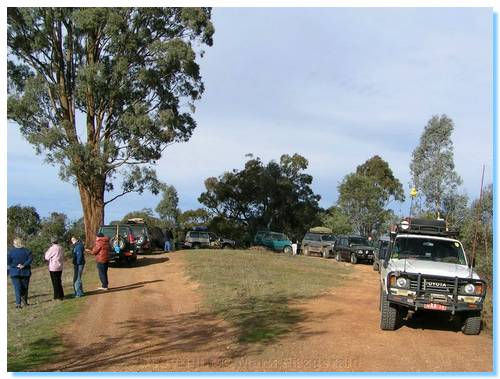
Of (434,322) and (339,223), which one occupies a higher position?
(339,223)

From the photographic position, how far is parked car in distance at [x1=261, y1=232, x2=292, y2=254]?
130 feet

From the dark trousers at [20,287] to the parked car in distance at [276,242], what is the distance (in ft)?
86.8

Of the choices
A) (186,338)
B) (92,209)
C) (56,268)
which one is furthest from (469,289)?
(92,209)

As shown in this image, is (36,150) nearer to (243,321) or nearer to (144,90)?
(144,90)

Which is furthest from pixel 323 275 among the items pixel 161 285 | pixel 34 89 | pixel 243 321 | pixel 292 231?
pixel 292 231

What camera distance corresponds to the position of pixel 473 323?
1010 cm

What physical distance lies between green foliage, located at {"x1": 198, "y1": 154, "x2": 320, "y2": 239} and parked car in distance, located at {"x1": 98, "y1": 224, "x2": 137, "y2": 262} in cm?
3171

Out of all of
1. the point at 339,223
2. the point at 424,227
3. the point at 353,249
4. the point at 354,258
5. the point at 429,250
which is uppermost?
the point at 424,227

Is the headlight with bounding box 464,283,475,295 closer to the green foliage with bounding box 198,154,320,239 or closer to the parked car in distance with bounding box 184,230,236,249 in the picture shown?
the parked car in distance with bounding box 184,230,236,249

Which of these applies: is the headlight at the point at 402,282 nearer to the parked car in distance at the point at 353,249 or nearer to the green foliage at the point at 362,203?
the parked car in distance at the point at 353,249

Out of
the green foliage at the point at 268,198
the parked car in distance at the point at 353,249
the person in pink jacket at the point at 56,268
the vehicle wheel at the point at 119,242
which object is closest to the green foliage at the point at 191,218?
the green foliage at the point at 268,198

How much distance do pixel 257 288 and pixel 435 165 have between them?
19.0 m

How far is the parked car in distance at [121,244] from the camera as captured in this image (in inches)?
841

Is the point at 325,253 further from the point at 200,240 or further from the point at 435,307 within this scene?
the point at 435,307
